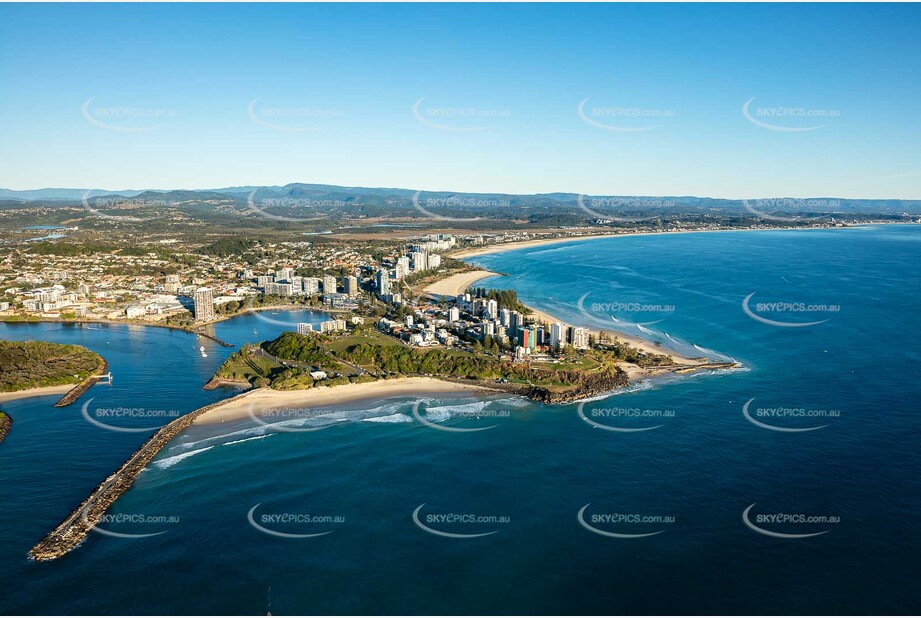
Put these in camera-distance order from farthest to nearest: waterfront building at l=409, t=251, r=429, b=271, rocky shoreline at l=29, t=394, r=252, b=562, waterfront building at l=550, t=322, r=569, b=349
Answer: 1. waterfront building at l=409, t=251, r=429, b=271
2. waterfront building at l=550, t=322, r=569, b=349
3. rocky shoreline at l=29, t=394, r=252, b=562

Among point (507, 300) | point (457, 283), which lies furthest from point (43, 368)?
point (457, 283)

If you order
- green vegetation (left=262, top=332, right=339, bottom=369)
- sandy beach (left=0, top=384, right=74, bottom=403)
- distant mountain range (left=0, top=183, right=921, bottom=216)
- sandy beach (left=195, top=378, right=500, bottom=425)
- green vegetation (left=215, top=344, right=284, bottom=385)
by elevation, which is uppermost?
distant mountain range (left=0, top=183, right=921, bottom=216)

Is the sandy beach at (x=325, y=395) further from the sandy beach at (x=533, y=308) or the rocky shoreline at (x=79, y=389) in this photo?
the sandy beach at (x=533, y=308)

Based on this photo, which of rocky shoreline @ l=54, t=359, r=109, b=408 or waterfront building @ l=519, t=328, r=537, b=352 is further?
waterfront building @ l=519, t=328, r=537, b=352

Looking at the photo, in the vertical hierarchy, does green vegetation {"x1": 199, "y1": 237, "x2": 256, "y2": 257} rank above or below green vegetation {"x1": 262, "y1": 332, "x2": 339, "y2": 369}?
above

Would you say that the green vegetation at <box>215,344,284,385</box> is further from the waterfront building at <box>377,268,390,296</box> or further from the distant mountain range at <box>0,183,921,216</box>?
the distant mountain range at <box>0,183,921,216</box>

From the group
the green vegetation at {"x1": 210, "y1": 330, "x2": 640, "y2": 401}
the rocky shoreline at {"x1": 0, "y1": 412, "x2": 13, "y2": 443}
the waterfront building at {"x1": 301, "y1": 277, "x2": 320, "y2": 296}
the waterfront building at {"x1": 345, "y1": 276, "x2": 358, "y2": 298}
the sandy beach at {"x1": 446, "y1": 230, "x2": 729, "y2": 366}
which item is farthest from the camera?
the waterfront building at {"x1": 301, "y1": 277, "x2": 320, "y2": 296}

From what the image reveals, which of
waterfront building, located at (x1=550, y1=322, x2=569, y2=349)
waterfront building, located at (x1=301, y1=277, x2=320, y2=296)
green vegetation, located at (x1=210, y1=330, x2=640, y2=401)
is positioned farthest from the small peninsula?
waterfront building, located at (x1=550, y1=322, x2=569, y2=349)
